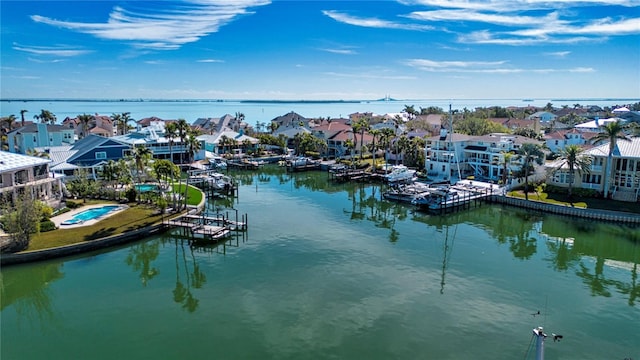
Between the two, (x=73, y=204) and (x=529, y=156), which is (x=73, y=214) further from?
(x=529, y=156)

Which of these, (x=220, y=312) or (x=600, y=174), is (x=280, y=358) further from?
(x=600, y=174)

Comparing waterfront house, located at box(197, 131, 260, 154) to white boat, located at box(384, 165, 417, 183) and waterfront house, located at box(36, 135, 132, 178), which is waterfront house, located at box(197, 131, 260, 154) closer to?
waterfront house, located at box(36, 135, 132, 178)

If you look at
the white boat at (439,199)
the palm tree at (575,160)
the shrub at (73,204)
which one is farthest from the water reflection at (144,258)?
the palm tree at (575,160)

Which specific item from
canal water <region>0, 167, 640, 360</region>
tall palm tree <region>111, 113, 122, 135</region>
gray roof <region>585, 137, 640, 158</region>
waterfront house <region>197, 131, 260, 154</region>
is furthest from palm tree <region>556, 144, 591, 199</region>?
tall palm tree <region>111, 113, 122, 135</region>

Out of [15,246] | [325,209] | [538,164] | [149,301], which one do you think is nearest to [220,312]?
[149,301]

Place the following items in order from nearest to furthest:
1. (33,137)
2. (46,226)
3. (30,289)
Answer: (30,289), (46,226), (33,137)

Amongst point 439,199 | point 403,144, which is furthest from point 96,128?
point 439,199
